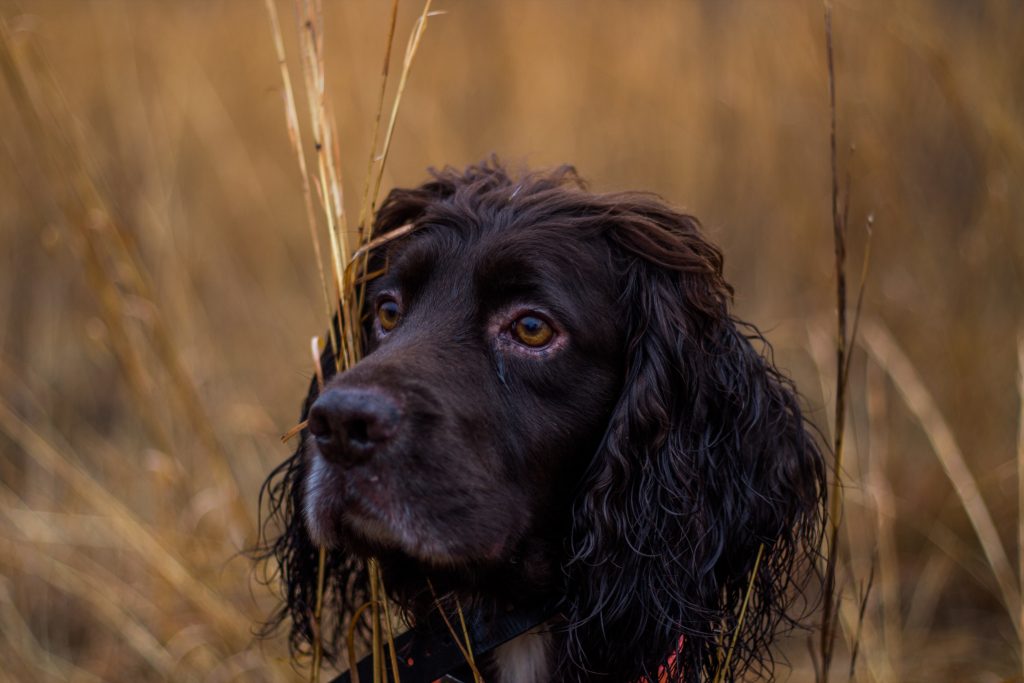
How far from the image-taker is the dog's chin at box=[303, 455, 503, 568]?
1.96 meters

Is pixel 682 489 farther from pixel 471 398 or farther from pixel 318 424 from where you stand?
pixel 318 424

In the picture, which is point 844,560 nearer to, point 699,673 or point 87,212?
point 699,673

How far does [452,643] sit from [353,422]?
70 centimetres

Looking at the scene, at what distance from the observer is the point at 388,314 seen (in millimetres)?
2467

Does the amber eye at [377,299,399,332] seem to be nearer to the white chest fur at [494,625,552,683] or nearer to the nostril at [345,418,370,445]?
the nostril at [345,418,370,445]

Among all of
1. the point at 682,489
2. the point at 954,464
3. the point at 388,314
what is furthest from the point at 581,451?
the point at 954,464

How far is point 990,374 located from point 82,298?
4848mm

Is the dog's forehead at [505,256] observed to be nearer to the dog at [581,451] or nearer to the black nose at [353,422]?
the dog at [581,451]

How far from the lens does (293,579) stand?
2703 millimetres

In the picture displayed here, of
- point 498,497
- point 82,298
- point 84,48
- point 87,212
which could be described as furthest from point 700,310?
point 84,48

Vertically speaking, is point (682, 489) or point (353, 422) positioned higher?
point (353, 422)

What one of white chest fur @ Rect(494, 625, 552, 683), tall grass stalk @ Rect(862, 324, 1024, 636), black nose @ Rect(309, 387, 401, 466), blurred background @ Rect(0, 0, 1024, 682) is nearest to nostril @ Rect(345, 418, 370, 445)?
black nose @ Rect(309, 387, 401, 466)

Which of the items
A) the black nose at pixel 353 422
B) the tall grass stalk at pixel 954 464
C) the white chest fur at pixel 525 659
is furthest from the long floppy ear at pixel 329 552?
the tall grass stalk at pixel 954 464

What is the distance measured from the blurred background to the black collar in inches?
46.9
